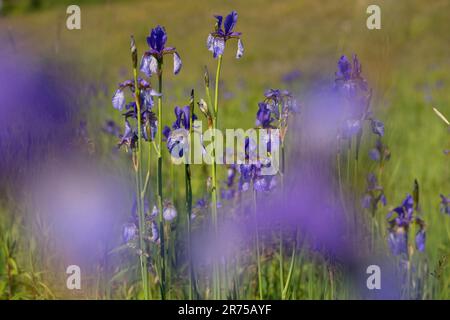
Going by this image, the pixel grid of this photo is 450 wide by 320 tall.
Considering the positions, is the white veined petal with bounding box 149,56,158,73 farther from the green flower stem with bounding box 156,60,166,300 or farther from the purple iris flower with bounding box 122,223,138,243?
the purple iris flower with bounding box 122,223,138,243

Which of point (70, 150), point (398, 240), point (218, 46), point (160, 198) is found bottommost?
point (398, 240)

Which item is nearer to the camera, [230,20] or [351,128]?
[230,20]

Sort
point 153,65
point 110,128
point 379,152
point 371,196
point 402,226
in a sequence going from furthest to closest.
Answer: point 110,128 < point 379,152 < point 371,196 < point 402,226 < point 153,65

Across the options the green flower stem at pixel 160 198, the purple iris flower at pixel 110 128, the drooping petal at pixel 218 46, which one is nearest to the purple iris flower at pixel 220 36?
the drooping petal at pixel 218 46

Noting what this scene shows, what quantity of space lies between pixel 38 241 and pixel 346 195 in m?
0.90

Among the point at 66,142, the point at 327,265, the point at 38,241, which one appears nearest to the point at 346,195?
the point at 327,265

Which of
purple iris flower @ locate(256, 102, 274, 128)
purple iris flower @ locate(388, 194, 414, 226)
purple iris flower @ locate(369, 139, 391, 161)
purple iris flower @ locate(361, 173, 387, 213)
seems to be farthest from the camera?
purple iris flower @ locate(369, 139, 391, 161)

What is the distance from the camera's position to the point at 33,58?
2162mm

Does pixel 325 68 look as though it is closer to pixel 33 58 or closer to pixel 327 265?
pixel 327 265

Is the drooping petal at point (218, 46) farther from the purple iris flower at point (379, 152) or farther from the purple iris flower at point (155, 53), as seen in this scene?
the purple iris flower at point (379, 152)

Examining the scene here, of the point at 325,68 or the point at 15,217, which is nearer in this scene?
the point at 325,68

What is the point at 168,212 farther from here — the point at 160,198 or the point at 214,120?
the point at 214,120

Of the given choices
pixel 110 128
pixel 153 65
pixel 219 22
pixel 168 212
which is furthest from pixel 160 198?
pixel 110 128

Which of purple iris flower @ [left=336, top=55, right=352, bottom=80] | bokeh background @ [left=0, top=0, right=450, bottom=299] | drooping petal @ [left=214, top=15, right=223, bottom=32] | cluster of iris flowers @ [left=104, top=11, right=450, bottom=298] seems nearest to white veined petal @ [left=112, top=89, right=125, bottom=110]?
cluster of iris flowers @ [left=104, top=11, right=450, bottom=298]
